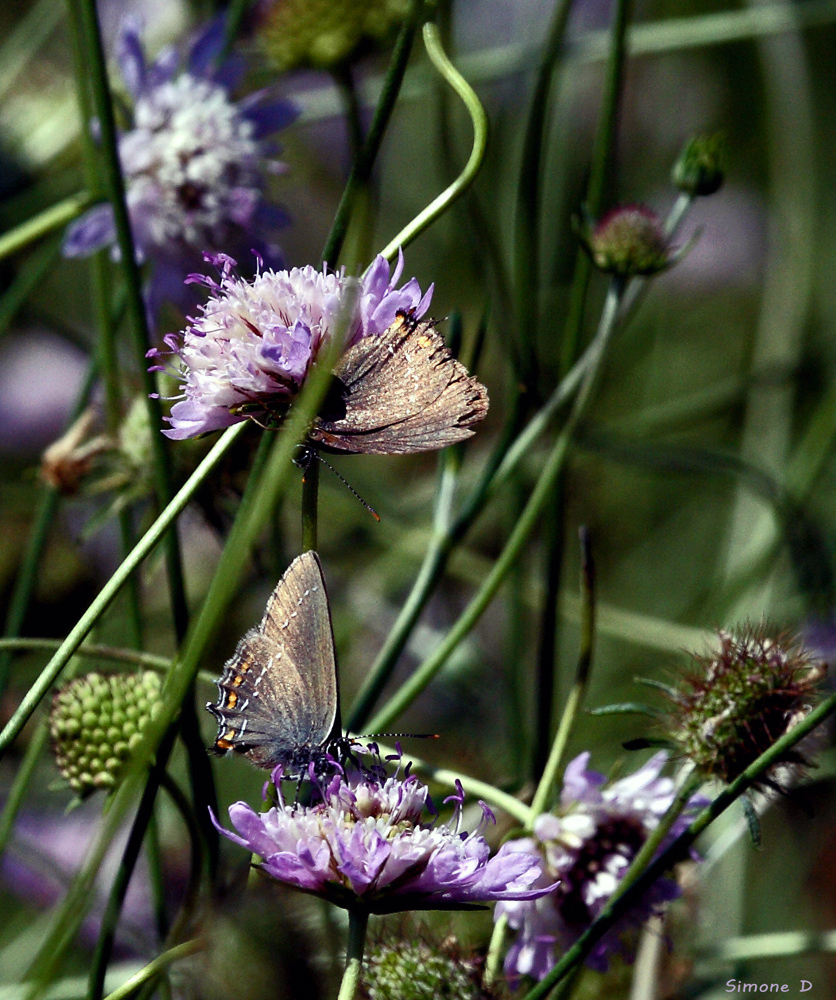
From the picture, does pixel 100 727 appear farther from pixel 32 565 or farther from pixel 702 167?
pixel 702 167

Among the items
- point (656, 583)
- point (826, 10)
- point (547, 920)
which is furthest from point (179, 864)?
point (826, 10)

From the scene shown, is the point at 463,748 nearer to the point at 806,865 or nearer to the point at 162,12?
the point at 806,865

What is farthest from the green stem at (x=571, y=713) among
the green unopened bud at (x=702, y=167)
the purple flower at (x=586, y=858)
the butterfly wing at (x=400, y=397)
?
the green unopened bud at (x=702, y=167)

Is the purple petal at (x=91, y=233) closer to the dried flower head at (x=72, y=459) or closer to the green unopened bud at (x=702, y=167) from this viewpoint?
the dried flower head at (x=72, y=459)

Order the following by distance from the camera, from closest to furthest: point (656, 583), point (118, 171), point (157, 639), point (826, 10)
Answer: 1. point (118, 171)
2. point (826, 10)
3. point (157, 639)
4. point (656, 583)

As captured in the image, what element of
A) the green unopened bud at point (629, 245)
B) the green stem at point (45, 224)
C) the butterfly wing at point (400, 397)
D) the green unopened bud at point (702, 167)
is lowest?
the butterfly wing at point (400, 397)

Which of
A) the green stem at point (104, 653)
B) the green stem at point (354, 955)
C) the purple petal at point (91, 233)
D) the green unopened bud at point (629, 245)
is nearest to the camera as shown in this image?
the green stem at point (354, 955)
